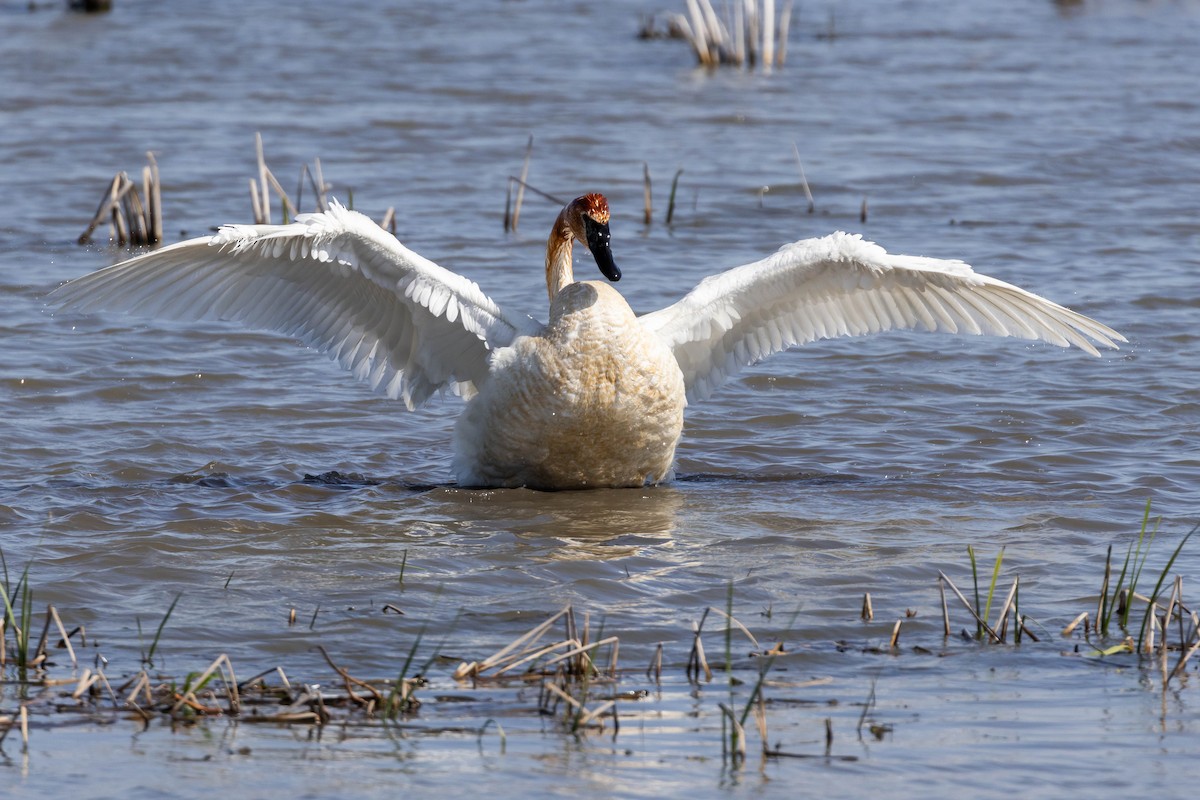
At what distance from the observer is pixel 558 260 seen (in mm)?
8805

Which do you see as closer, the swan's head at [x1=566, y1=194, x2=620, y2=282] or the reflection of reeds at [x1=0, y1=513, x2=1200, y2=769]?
the reflection of reeds at [x1=0, y1=513, x2=1200, y2=769]

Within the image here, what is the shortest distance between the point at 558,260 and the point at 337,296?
114 cm

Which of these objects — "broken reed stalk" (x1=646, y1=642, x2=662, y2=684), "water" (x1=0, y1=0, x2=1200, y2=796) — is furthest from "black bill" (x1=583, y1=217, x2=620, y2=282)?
"broken reed stalk" (x1=646, y1=642, x2=662, y2=684)

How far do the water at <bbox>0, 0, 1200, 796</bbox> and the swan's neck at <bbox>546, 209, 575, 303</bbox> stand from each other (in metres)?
1.17

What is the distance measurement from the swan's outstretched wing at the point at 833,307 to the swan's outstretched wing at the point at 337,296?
0.97 m

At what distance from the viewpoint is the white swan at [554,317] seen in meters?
7.94

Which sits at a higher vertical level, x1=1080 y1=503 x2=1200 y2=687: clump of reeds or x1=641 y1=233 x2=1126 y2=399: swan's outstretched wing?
x1=641 y1=233 x2=1126 y2=399: swan's outstretched wing

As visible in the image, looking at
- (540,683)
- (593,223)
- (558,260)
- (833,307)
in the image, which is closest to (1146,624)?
(540,683)

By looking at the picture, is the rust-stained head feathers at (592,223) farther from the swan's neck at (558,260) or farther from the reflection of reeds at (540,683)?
the reflection of reeds at (540,683)

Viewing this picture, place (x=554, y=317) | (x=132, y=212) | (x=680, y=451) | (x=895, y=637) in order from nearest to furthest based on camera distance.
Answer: (x=895, y=637) → (x=554, y=317) → (x=680, y=451) → (x=132, y=212)

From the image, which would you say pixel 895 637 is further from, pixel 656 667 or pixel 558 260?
pixel 558 260

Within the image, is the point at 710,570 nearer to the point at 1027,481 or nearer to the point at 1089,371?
the point at 1027,481

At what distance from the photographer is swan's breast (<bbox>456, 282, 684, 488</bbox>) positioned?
311 inches

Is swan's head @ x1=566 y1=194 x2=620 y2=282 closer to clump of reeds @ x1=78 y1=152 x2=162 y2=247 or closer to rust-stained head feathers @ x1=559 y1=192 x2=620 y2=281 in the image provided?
rust-stained head feathers @ x1=559 y1=192 x2=620 y2=281
